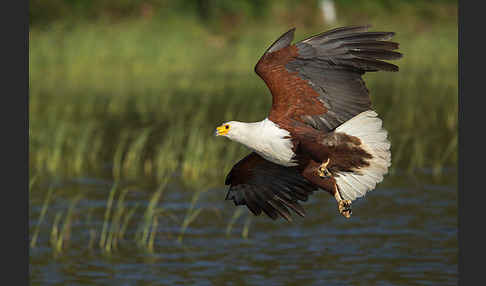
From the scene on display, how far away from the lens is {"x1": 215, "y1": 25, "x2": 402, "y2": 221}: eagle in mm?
6863

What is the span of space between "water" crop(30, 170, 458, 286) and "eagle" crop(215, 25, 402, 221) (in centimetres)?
132

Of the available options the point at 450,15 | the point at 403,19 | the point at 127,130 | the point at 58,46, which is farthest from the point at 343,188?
the point at 450,15

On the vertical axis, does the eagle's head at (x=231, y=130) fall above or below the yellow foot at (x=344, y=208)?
above

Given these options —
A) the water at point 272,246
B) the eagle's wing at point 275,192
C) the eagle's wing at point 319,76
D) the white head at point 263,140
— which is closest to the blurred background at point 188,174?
the water at point 272,246

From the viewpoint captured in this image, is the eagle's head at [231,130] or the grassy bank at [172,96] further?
the grassy bank at [172,96]

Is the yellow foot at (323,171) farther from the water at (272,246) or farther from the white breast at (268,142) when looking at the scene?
the water at (272,246)

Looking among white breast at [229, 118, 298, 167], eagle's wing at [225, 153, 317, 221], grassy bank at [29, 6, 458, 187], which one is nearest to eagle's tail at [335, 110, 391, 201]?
white breast at [229, 118, 298, 167]

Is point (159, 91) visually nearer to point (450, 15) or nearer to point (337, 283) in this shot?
point (337, 283)

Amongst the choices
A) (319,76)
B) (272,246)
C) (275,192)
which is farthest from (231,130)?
(272,246)

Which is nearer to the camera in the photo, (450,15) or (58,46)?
(58,46)

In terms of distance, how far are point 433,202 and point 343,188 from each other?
187 inches

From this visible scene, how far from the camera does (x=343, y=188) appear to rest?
22.9ft

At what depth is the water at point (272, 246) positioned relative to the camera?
8.93 m

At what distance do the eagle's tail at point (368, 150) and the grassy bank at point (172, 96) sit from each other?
5240 mm
